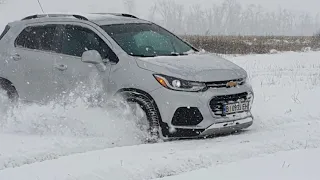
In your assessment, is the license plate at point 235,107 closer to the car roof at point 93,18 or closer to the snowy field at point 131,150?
the snowy field at point 131,150

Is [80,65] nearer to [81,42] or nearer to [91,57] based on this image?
[91,57]

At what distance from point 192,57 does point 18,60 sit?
275cm

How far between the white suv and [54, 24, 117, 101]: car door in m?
0.01

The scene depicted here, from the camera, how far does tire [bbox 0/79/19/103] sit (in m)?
7.17

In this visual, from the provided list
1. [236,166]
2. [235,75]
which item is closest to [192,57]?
[235,75]

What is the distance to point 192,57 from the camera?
21.5 feet

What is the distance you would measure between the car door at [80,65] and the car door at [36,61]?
0.18m

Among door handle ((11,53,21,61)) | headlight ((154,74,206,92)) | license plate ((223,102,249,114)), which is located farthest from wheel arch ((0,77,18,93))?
license plate ((223,102,249,114))

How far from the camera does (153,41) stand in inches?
273

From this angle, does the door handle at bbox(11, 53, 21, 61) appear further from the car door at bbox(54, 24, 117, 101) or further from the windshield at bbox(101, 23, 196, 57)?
the windshield at bbox(101, 23, 196, 57)

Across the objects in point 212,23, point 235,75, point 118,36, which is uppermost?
point 118,36

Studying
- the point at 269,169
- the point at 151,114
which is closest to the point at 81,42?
the point at 151,114

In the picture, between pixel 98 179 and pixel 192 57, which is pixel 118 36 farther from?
pixel 98 179

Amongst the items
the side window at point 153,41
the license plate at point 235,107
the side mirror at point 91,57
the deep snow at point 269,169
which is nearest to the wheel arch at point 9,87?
the side mirror at point 91,57
